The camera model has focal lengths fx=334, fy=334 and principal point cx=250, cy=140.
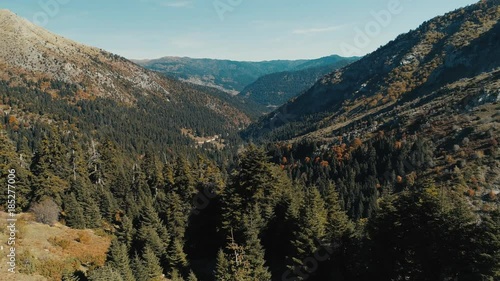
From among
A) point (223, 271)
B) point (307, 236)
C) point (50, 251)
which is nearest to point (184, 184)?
point (50, 251)

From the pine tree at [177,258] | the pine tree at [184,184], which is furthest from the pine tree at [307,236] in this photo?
the pine tree at [184,184]

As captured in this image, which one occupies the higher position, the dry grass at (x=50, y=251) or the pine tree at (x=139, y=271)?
the dry grass at (x=50, y=251)

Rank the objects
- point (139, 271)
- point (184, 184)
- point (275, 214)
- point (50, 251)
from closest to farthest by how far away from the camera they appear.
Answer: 1. point (139, 271)
2. point (50, 251)
3. point (275, 214)
4. point (184, 184)

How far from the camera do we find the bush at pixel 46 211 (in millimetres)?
56094

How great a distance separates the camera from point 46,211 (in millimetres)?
57000

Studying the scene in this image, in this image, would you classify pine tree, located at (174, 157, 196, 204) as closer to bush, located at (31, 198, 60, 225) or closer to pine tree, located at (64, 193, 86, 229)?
pine tree, located at (64, 193, 86, 229)

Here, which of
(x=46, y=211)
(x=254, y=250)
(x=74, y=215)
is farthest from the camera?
(x=74, y=215)

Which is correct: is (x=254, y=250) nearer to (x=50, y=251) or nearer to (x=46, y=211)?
(x=50, y=251)

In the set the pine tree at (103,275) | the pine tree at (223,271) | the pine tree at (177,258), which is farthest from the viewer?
the pine tree at (177,258)

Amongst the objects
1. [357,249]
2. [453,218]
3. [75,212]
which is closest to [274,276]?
[357,249]

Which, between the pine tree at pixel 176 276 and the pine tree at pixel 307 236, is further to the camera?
the pine tree at pixel 176 276

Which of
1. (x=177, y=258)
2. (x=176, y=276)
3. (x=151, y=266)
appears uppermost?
(x=151, y=266)

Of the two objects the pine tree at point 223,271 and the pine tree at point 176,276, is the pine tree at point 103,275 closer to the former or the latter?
the pine tree at point 223,271

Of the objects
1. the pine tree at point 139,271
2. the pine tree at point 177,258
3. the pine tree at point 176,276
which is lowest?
the pine tree at point 176,276
